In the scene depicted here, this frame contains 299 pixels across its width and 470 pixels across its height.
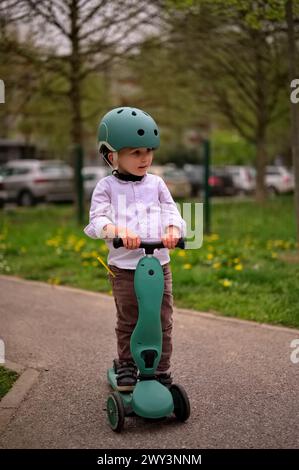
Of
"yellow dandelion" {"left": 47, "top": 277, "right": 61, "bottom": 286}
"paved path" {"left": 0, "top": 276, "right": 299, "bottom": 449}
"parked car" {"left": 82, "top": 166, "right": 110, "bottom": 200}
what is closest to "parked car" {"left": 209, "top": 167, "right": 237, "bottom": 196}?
"parked car" {"left": 82, "top": 166, "right": 110, "bottom": 200}

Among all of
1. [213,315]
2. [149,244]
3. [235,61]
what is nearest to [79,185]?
[235,61]

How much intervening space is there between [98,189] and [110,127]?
36 cm

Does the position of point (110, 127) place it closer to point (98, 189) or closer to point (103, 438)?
point (98, 189)

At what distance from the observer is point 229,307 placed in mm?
5656

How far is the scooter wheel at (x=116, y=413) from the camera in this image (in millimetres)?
3205

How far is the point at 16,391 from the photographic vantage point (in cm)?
379

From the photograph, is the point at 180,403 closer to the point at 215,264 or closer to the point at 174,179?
the point at 215,264

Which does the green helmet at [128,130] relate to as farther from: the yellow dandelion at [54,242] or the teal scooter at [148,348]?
the yellow dandelion at [54,242]

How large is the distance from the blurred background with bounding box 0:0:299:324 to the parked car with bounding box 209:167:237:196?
43mm

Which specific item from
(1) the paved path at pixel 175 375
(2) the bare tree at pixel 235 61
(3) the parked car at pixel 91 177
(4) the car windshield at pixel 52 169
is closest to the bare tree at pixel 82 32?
(2) the bare tree at pixel 235 61

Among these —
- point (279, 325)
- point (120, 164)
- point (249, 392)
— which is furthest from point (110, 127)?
point (279, 325)

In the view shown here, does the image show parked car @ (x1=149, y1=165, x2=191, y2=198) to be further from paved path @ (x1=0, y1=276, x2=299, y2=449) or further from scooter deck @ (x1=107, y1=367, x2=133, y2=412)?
scooter deck @ (x1=107, y1=367, x2=133, y2=412)

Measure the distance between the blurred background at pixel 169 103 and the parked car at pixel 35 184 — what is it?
0.10 ft

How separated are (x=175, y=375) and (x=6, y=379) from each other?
43.1 inches
